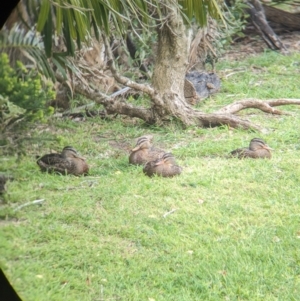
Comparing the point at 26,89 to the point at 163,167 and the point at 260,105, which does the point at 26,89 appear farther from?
the point at 260,105

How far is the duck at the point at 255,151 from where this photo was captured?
6.89 feet

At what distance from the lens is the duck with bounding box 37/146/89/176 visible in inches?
82.9

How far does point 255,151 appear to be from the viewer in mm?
2102

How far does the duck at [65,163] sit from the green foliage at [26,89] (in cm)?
10

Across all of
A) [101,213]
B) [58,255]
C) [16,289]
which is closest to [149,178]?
[101,213]

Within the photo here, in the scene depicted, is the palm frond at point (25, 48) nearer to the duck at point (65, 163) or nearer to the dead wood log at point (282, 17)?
the duck at point (65, 163)

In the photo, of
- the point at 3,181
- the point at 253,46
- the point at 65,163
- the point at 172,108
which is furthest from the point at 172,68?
the point at 3,181

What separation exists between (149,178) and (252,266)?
1.10 feet

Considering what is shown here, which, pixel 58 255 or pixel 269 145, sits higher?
pixel 269 145

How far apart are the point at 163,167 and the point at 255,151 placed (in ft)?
0.77

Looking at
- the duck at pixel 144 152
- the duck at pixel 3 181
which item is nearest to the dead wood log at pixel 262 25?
the duck at pixel 144 152

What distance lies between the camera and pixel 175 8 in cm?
225

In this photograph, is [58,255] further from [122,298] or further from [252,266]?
[252,266]

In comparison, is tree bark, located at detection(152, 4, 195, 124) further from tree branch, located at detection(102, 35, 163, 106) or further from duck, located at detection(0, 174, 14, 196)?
duck, located at detection(0, 174, 14, 196)
